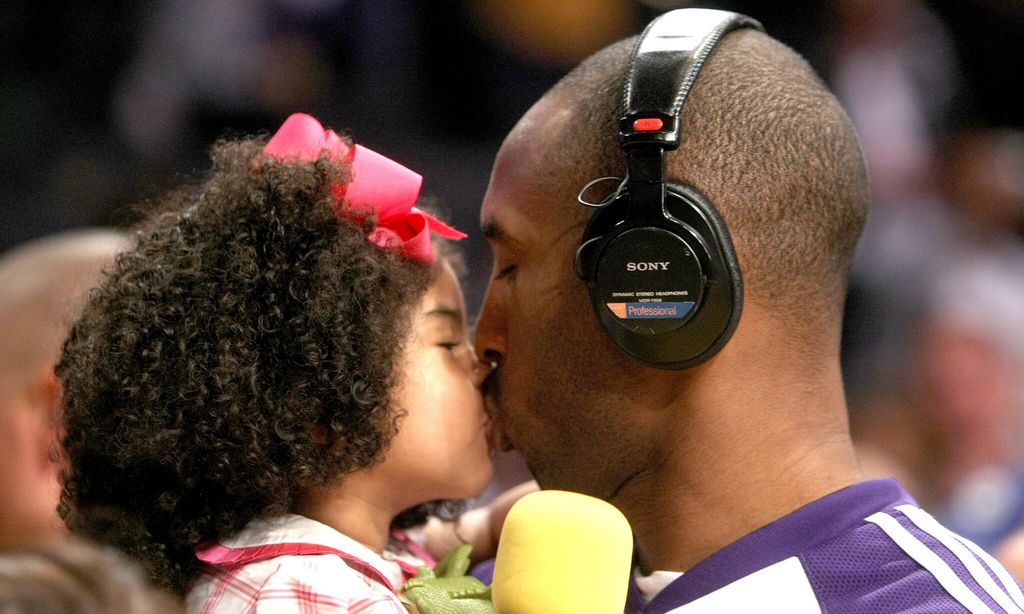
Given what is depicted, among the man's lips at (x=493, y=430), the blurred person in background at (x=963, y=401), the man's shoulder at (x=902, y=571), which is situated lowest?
the blurred person in background at (x=963, y=401)

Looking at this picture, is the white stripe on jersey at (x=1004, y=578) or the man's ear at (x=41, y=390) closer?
the white stripe on jersey at (x=1004, y=578)

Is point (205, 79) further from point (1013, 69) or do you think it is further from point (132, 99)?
point (1013, 69)

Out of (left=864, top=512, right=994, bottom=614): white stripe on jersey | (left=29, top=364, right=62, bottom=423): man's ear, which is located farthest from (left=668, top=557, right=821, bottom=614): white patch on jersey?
(left=29, top=364, right=62, bottom=423): man's ear

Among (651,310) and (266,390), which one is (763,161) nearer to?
(651,310)

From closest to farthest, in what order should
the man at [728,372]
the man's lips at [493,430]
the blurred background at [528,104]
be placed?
the man at [728,372], the man's lips at [493,430], the blurred background at [528,104]

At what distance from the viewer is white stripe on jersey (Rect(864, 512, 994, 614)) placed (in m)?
1.26

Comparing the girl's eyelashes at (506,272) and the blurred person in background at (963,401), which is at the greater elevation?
the girl's eyelashes at (506,272)

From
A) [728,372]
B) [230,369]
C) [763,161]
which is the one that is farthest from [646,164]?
[230,369]

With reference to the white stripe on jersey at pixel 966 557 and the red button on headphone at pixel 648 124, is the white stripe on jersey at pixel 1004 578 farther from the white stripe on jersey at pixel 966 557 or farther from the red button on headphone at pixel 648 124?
the red button on headphone at pixel 648 124

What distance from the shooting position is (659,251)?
53.0 inches

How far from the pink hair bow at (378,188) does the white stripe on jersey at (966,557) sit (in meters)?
0.65

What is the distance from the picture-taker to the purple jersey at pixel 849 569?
1282 mm

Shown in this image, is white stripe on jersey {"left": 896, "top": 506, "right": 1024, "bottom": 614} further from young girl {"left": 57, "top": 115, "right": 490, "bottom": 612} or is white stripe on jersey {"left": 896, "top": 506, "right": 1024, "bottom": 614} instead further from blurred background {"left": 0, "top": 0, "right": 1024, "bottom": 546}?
blurred background {"left": 0, "top": 0, "right": 1024, "bottom": 546}

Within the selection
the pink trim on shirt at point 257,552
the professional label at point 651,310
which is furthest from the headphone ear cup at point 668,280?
the pink trim on shirt at point 257,552
